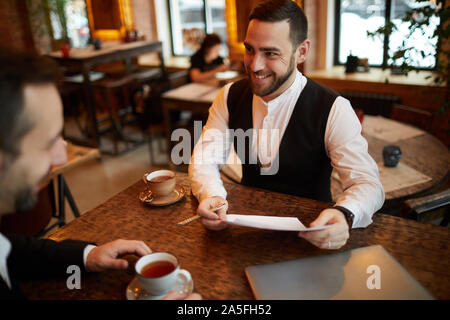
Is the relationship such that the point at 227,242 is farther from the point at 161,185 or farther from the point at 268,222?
the point at 161,185

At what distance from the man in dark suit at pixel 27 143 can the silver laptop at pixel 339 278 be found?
0.19 meters

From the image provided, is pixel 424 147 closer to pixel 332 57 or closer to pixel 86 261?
pixel 86 261

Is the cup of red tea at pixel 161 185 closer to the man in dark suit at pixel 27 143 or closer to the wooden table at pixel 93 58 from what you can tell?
the man in dark suit at pixel 27 143

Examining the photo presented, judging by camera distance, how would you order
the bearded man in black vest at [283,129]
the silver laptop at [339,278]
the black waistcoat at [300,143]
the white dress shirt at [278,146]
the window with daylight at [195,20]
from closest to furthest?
1. the silver laptop at [339,278]
2. the white dress shirt at [278,146]
3. the bearded man in black vest at [283,129]
4. the black waistcoat at [300,143]
5. the window with daylight at [195,20]

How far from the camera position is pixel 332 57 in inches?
172

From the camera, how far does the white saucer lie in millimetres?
885

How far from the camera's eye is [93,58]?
14.4ft

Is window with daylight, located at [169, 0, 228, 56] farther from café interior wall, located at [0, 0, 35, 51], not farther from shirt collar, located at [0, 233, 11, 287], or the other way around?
shirt collar, located at [0, 233, 11, 287]

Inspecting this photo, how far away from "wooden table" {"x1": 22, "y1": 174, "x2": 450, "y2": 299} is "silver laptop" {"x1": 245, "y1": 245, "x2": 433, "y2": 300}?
0.03 m

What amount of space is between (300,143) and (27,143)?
1045 mm

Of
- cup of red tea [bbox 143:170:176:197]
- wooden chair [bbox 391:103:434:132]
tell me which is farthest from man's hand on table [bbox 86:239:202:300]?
wooden chair [bbox 391:103:434:132]

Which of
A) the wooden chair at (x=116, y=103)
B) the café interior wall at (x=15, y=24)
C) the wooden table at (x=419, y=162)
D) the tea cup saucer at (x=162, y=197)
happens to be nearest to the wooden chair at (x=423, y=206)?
the wooden table at (x=419, y=162)

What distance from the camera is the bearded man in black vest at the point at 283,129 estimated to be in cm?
137
